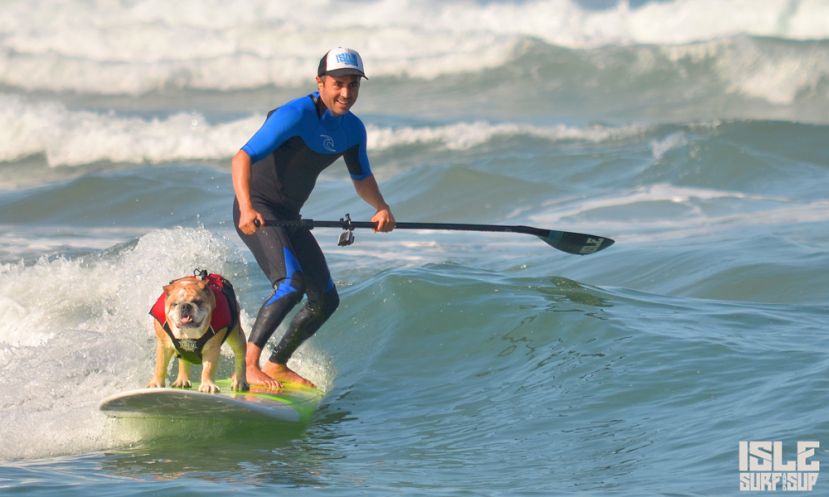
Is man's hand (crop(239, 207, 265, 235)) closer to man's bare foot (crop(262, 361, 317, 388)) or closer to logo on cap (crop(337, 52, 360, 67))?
logo on cap (crop(337, 52, 360, 67))

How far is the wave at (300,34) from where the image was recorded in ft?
86.5

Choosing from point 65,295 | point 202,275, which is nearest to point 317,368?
point 202,275

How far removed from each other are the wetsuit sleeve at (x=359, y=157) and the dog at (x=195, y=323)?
119cm

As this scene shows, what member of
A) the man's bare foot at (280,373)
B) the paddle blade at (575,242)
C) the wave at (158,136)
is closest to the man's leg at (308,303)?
the man's bare foot at (280,373)

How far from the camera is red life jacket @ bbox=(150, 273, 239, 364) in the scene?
5883mm

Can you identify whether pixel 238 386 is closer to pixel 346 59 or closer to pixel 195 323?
pixel 195 323

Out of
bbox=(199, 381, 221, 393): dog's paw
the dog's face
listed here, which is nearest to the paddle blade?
bbox=(199, 381, 221, 393): dog's paw

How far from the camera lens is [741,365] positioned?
7000 millimetres

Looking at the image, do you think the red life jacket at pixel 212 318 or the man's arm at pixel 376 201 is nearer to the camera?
the red life jacket at pixel 212 318

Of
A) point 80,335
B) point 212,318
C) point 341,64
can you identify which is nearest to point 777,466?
point 212,318

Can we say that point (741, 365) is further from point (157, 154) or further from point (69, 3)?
point (69, 3)

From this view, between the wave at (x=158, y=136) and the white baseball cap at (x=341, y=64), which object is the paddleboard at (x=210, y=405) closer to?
the white baseball cap at (x=341, y=64)

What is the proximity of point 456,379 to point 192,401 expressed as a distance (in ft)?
6.77

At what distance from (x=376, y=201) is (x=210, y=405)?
1.57m
